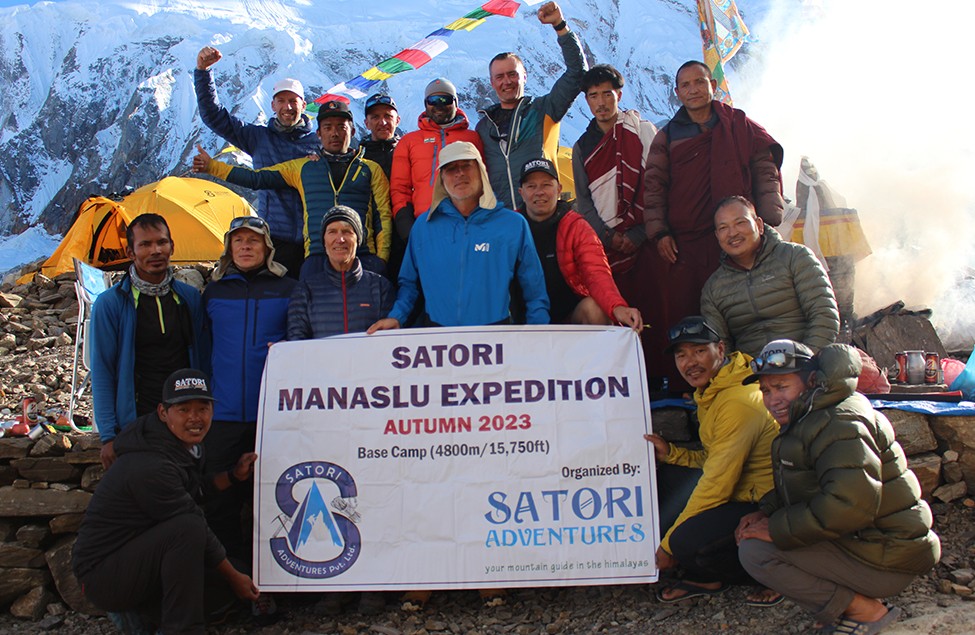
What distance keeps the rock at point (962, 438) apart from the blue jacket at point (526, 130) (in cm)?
313

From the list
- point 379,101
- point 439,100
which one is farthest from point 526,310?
point 379,101

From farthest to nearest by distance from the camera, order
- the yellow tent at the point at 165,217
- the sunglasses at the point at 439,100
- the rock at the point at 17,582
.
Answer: the yellow tent at the point at 165,217
the sunglasses at the point at 439,100
the rock at the point at 17,582

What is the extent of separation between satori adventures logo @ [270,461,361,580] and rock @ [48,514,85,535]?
172 cm

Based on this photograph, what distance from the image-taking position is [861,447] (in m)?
3.41

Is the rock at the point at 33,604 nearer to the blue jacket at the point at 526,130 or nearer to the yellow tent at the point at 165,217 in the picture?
the blue jacket at the point at 526,130

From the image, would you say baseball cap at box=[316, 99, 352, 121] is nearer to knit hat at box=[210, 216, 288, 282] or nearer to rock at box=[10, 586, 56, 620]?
knit hat at box=[210, 216, 288, 282]

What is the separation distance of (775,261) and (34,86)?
10728 centimetres

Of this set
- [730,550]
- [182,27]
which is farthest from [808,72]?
[182,27]

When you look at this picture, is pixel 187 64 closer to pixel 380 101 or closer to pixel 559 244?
pixel 380 101

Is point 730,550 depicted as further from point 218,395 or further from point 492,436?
point 218,395

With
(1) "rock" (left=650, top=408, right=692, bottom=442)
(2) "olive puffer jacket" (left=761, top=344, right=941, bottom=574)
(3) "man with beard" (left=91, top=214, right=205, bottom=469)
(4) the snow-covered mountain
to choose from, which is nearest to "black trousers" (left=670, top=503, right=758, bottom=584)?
(2) "olive puffer jacket" (left=761, top=344, right=941, bottom=574)

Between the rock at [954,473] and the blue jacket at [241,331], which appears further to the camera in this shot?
the rock at [954,473]

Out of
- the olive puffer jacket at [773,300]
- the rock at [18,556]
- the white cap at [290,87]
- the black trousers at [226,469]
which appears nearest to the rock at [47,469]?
the rock at [18,556]

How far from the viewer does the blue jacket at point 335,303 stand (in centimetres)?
476
